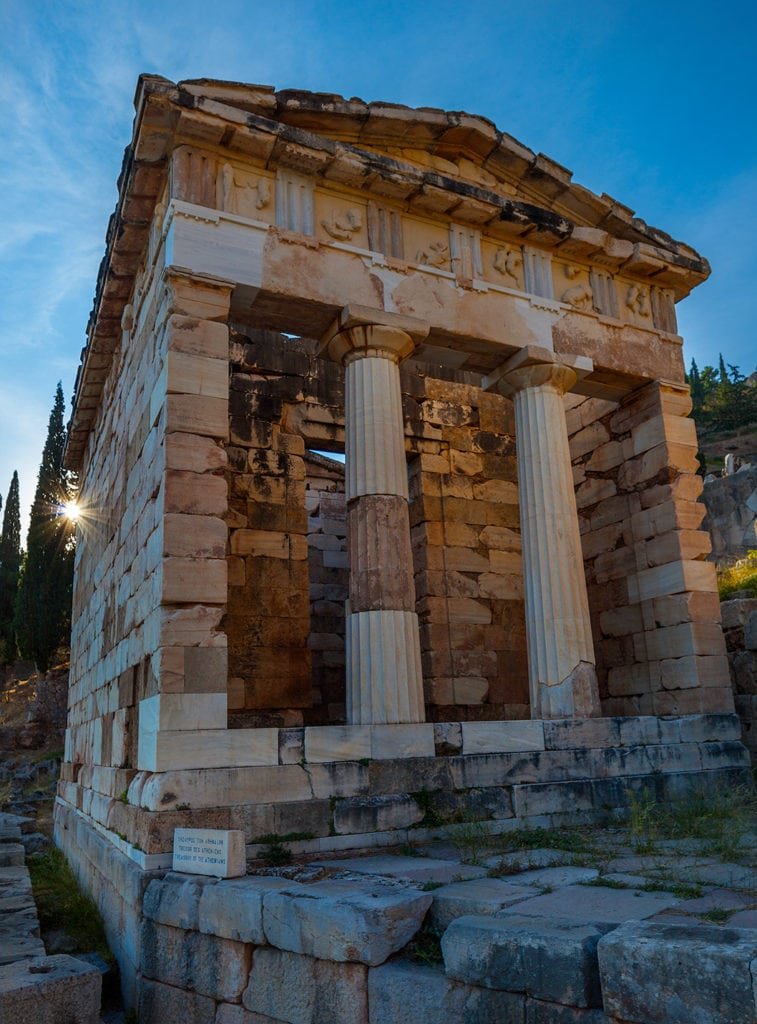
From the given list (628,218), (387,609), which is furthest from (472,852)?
(628,218)

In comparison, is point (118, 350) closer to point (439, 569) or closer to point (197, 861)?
point (439, 569)

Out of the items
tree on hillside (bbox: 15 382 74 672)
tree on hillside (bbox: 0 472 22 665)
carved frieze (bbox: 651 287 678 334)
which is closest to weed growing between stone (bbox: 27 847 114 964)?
carved frieze (bbox: 651 287 678 334)

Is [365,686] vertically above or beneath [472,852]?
above

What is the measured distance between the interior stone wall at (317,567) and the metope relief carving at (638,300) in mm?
3002

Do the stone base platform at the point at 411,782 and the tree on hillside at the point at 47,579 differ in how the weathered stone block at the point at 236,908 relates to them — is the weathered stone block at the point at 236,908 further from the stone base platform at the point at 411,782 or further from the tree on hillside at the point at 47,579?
the tree on hillside at the point at 47,579

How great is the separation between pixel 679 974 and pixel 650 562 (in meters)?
7.82

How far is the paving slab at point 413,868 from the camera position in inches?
220

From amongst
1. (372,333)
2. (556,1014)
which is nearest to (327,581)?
(372,333)

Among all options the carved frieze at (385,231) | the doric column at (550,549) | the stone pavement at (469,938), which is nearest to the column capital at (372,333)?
the carved frieze at (385,231)

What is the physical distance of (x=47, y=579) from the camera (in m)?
28.4

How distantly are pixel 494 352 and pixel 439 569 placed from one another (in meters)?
3.49

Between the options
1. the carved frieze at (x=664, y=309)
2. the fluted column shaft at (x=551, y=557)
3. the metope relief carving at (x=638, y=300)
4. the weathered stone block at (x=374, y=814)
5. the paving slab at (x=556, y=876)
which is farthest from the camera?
the carved frieze at (x=664, y=309)

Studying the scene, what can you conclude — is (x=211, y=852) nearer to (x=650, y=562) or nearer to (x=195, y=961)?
(x=195, y=961)

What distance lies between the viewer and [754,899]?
14.8 ft
